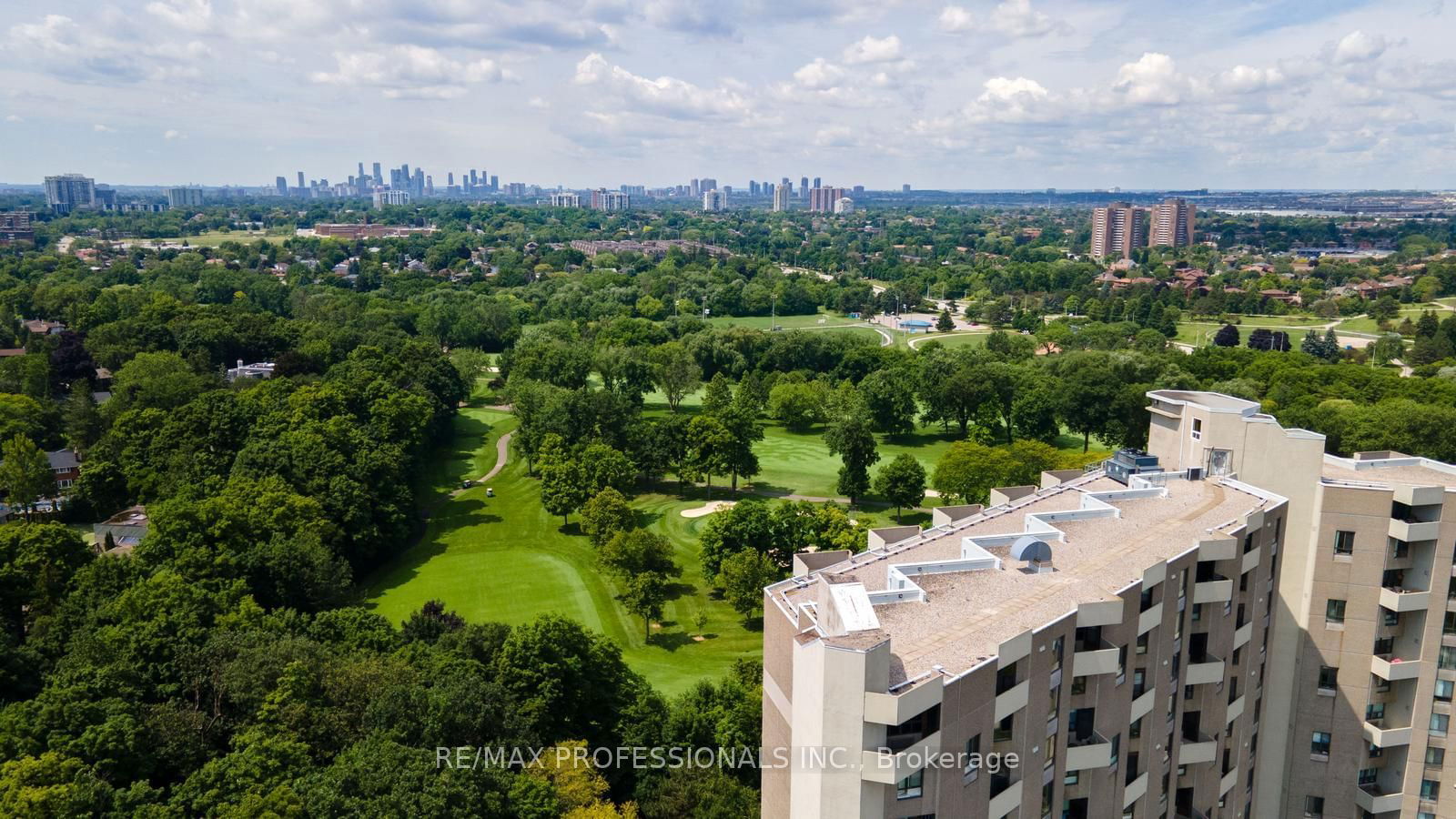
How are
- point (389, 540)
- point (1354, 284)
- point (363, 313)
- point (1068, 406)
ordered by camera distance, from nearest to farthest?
point (389, 540) < point (1068, 406) < point (363, 313) < point (1354, 284)

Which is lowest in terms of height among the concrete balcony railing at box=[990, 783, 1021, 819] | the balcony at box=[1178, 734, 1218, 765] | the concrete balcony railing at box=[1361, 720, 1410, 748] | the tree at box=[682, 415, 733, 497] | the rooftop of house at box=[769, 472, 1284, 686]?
the tree at box=[682, 415, 733, 497]

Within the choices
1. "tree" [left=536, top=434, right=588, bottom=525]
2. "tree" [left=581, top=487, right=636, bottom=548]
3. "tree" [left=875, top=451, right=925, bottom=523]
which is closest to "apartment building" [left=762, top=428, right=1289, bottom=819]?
"tree" [left=581, top=487, right=636, bottom=548]

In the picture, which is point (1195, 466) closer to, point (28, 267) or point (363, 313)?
point (363, 313)

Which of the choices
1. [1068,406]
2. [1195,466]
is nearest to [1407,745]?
[1195,466]

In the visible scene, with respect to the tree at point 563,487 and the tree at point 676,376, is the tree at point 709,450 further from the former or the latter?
the tree at point 676,376

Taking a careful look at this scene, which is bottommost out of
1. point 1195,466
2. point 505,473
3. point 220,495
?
point 505,473

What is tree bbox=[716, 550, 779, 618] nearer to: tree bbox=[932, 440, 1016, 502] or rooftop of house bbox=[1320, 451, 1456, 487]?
tree bbox=[932, 440, 1016, 502]

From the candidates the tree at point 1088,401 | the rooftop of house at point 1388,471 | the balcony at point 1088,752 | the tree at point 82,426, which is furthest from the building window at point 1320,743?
the tree at point 82,426
